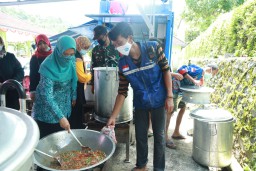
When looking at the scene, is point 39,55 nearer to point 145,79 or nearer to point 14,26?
point 145,79

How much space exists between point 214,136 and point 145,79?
1.44 metres

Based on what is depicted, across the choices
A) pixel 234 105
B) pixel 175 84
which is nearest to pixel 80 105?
pixel 175 84

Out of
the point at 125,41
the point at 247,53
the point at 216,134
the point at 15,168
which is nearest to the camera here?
the point at 15,168

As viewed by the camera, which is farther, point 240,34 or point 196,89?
point 240,34

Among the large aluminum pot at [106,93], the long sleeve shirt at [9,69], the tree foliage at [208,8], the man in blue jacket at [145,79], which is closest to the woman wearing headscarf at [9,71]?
the long sleeve shirt at [9,69]

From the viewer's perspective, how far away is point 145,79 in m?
2.54

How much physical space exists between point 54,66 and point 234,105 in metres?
3.30

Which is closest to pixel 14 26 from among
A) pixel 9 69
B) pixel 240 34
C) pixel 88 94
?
pixel 9 69

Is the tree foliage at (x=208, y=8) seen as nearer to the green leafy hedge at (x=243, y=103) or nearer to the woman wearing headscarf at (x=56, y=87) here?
the green leafy hedge at (x=243, y=103)

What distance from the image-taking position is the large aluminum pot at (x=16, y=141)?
0.76 meters

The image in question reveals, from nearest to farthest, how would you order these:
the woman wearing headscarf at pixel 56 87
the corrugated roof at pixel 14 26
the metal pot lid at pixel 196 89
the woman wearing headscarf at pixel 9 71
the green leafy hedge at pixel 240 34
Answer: the woman wearing headscarf at pixel 56 87
the woman wearing headscarf at pixel 9 71
the metal pot lid at pixel 196 89
the green leafy hedge at pixel 240 34
the corrugated roof at pixel 14 26

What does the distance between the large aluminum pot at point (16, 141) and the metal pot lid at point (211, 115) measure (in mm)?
2611

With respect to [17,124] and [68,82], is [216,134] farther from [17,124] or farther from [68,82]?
[17,124]

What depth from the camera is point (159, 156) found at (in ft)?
9.27
